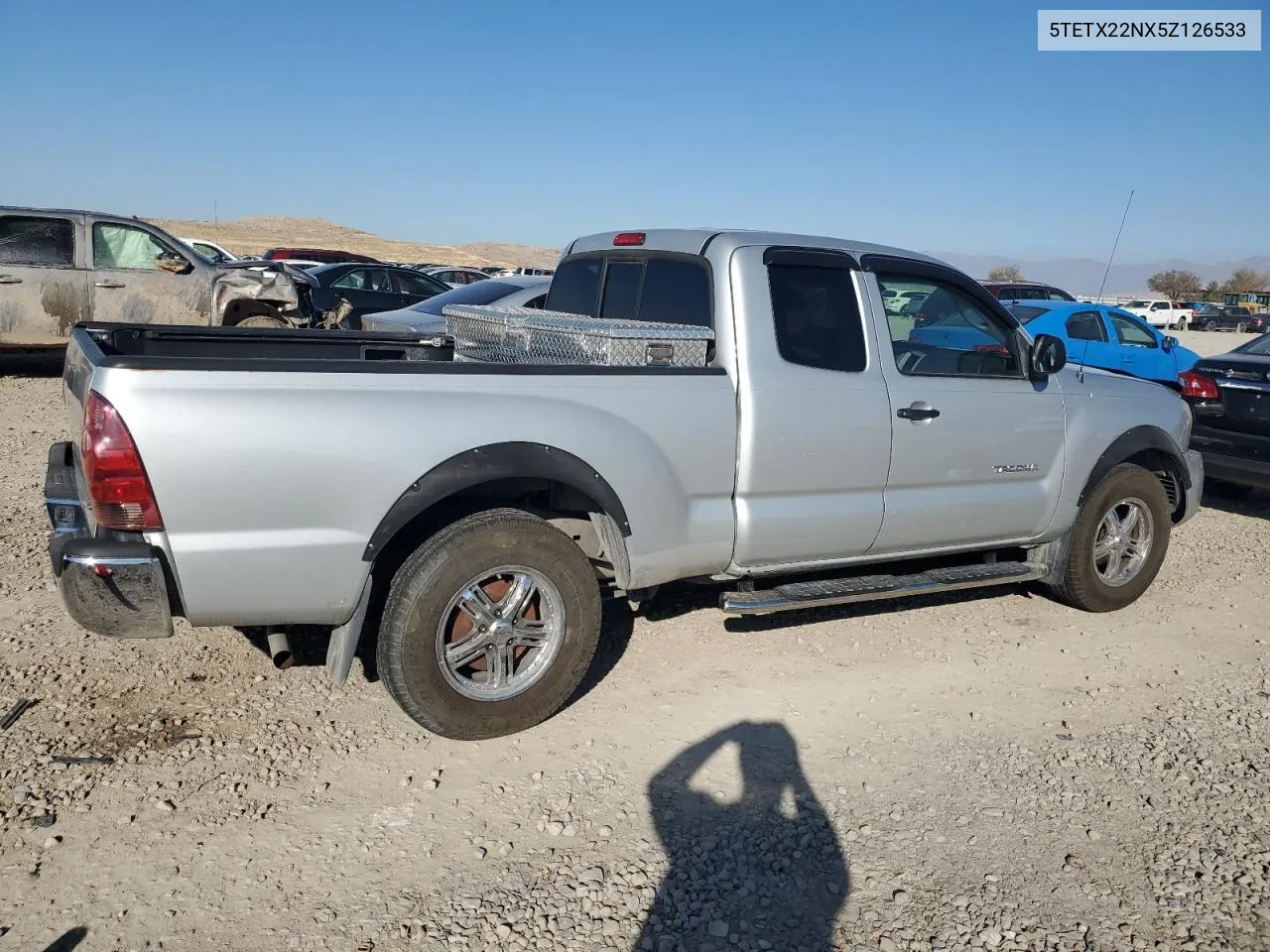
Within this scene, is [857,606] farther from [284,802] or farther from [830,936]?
[284,802]

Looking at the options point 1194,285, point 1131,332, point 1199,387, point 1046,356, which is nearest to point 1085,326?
point 1131,332

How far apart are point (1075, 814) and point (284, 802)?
9.31 feet

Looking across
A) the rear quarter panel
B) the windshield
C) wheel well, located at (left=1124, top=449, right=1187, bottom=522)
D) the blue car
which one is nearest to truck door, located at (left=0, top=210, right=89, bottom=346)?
the windshield

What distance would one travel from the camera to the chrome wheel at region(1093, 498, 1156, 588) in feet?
18.9

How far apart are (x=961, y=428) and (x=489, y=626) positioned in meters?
2.50

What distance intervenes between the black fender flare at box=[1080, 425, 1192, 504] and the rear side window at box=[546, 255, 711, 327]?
2495 mm

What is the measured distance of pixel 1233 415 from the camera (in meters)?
8.12

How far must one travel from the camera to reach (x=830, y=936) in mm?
2963

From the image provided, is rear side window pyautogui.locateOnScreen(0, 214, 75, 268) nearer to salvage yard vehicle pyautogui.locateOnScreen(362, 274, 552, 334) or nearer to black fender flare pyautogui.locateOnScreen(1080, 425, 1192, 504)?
salvage yard vehicle pyautogui.locateOnScreen(362, 274, 552, 334)

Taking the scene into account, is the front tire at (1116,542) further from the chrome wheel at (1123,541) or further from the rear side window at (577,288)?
the rear side window at (577,288)

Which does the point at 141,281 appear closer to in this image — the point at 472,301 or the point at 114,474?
the point at 472,301

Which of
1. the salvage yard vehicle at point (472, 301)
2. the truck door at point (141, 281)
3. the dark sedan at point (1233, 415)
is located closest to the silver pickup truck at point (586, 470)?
the dark sedan at point (1233, 415)

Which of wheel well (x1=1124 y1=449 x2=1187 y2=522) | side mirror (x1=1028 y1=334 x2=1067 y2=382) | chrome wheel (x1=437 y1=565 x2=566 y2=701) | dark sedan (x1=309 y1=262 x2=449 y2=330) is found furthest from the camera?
dark sedan (x1=309 y1=262 x2=449 y2=330)

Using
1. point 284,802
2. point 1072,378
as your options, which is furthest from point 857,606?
point 284,802
